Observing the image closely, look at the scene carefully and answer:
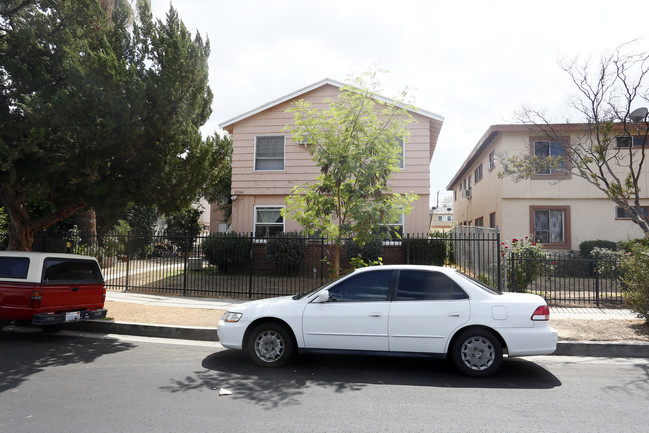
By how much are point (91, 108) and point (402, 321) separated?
7.30 metres

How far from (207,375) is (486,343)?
3637mm

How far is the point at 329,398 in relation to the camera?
4734mm

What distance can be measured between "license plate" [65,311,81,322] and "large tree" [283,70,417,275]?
4.34 m

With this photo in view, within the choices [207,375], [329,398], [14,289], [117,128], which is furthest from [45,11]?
[329,398]

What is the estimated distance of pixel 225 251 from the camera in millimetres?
14367

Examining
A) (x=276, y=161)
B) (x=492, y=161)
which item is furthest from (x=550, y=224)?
(x=276, y=161)

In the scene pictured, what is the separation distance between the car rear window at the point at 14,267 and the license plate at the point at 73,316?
0.94 meters

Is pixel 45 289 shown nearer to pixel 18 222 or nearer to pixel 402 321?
pixel 18 222

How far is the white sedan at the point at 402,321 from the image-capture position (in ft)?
18.1

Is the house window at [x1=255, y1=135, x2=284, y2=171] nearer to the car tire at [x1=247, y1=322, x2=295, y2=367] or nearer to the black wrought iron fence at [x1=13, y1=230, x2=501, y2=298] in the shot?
the black wrought iron fence at [x1=13, y1=230, x2=501, y2=298]

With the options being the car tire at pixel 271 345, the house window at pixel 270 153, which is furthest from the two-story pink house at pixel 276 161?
the car tire at pixel 271 345

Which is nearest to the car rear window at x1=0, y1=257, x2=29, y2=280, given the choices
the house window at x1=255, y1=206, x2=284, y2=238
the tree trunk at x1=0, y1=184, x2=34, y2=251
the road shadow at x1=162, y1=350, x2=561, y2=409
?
the tree trunk at x1=0, y1=184, x2=34, y2=251

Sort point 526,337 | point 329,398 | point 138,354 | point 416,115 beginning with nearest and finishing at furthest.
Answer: point 329,398
point 526,337
point 138,354
point 416,115

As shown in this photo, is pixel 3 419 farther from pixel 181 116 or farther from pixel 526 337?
pixel 181 116
